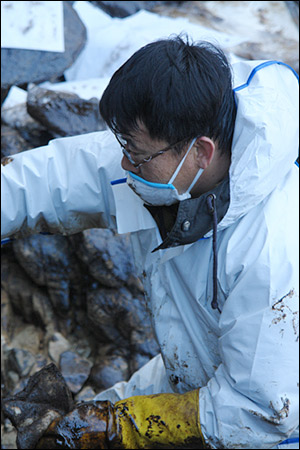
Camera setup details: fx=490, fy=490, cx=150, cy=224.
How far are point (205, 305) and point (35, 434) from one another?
2.69 feet

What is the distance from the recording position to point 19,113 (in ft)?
12.3

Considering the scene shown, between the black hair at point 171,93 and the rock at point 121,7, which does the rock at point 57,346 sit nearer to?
the black hair at point 171,93

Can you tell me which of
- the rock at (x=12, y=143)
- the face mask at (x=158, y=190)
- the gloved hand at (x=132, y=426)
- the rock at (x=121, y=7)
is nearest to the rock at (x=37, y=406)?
the gloved hand at (x=132, y=426)

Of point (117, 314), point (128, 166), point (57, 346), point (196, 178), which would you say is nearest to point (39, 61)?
point (117, 314)

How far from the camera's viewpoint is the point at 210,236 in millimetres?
1856

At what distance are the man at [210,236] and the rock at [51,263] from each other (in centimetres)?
143

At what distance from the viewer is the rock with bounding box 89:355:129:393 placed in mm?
3174

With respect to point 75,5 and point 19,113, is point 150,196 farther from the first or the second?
point 75,5

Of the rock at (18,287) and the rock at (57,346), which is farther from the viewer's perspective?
the rock at (18,287)

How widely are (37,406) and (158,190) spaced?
1.03m

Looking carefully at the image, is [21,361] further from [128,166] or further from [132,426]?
[128,166]

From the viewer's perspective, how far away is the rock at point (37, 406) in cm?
188

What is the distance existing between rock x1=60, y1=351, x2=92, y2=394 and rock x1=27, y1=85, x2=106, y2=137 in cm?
155

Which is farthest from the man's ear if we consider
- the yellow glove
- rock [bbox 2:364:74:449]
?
rock [bbox 2:364:74:449]
